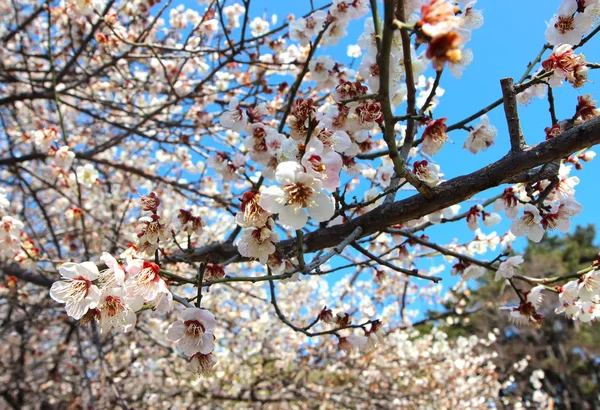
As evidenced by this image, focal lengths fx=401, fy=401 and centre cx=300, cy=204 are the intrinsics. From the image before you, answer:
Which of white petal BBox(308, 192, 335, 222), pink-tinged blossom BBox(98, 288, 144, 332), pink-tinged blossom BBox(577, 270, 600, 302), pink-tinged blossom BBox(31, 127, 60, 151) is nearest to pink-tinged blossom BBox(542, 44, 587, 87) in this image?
pink-tinged blossom BBox(577, 270, 600, 302)

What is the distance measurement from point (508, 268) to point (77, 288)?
1.65m

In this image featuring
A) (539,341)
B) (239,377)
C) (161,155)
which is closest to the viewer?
(161,155)

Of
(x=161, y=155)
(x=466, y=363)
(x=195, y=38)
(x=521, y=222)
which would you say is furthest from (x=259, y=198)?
(x=466, y=363)

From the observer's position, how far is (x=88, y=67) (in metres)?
4.04

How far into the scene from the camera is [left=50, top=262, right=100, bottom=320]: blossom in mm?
1092

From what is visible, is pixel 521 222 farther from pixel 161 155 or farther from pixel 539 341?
pixel 539 341

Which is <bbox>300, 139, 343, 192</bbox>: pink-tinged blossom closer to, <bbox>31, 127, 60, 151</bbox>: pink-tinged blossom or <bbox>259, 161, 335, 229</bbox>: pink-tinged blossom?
<bbox>259, 161, 335, 229</bbox>: pink-tinged blossom

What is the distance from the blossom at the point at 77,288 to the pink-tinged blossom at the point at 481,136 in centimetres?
145

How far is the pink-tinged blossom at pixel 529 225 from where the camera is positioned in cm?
160

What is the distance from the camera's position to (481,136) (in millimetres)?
1626

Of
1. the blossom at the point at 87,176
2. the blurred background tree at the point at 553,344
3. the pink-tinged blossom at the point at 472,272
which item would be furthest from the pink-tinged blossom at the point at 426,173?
the blurred background tree at the point at 553,344

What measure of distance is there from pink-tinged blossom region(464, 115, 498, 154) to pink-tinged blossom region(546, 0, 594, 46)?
0.35m

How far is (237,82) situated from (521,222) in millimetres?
3671

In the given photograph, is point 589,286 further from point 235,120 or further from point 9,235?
point 9,235
